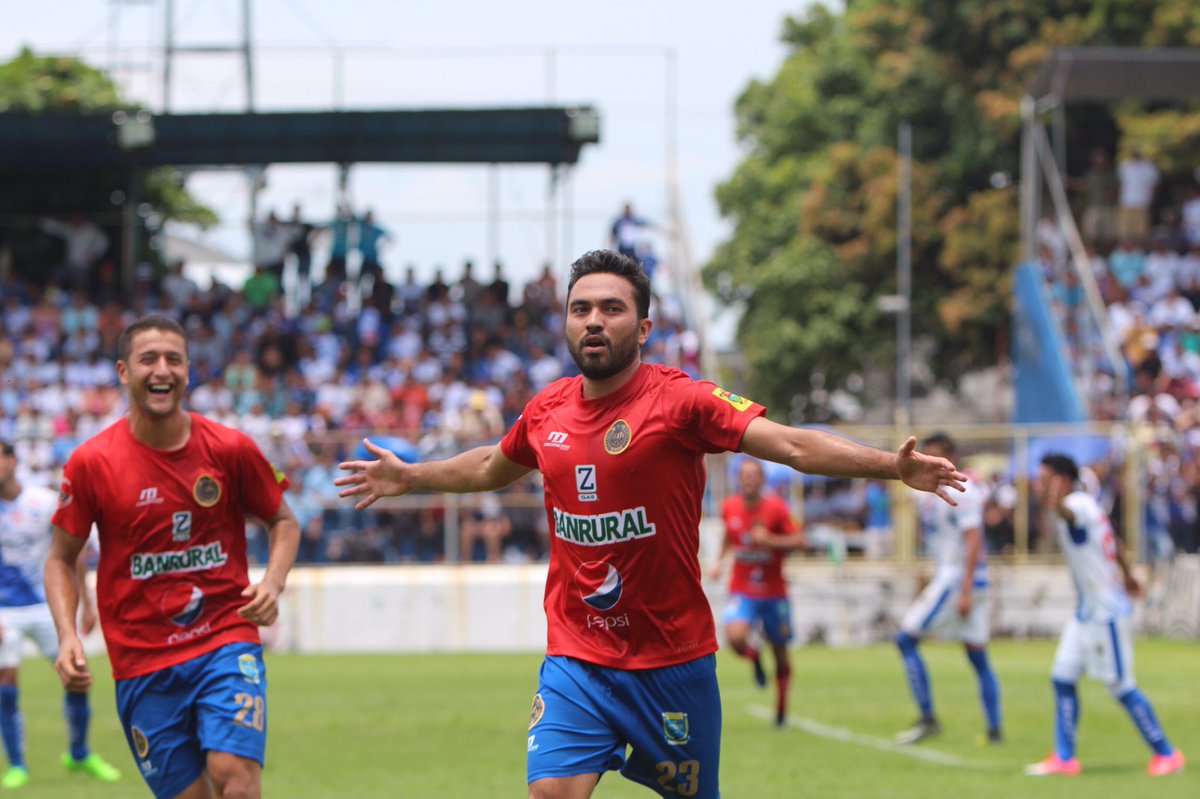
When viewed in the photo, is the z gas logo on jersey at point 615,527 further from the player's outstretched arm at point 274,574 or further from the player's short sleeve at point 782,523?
the player's short sleeve at point 782,523

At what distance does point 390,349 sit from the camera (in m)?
28.8

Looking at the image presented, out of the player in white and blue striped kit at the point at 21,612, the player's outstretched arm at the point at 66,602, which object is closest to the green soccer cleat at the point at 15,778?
the player in white and blue striped kit at the point at 21,612

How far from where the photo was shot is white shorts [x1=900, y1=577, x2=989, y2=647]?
15.0 meters

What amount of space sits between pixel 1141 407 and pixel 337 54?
14041mm

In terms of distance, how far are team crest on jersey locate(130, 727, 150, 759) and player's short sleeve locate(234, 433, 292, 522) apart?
104cm

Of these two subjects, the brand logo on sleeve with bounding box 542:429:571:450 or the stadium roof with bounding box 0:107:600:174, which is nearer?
the brand logo on sleeve with bounding box 542:429:571:450

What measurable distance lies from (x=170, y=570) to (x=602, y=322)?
2359 mm

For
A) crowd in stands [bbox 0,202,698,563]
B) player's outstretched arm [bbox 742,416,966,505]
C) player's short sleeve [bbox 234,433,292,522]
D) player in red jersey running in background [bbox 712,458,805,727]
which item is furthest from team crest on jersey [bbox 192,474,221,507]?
crowd in stands [bbox 0,202,698,563]

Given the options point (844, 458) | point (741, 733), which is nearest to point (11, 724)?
point (741, 733)

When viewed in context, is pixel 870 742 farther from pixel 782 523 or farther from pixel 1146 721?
pixel 1146 721

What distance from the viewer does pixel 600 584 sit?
665cm

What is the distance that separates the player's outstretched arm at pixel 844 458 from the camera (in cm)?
600

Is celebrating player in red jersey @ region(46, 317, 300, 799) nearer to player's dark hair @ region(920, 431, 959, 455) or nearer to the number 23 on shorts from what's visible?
the number 23 on shorts

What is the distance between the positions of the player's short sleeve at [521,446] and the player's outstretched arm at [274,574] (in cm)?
116
